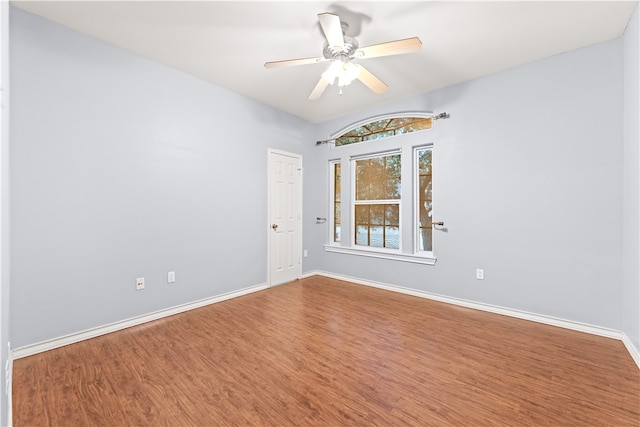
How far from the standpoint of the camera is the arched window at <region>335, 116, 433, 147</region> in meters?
3.82

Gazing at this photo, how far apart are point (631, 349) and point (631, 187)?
1297mm

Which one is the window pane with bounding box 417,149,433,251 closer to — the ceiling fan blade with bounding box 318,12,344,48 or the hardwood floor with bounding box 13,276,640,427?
the hardwood floor with bounding box 13,276,640,427

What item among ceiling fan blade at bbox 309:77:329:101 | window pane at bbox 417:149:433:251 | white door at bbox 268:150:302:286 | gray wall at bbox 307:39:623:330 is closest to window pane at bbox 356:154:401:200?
window pane at bbox 417:149:433:251

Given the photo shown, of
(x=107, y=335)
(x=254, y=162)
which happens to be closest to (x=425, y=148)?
(x=254, y=162)

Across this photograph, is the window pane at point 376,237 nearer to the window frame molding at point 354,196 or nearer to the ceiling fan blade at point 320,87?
the window frame molding at point 354,196

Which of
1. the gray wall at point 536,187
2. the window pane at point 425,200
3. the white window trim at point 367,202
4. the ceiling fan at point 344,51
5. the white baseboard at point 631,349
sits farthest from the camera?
the white window trim at point 367,202

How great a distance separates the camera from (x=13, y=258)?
2.15m

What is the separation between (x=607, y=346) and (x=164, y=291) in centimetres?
417

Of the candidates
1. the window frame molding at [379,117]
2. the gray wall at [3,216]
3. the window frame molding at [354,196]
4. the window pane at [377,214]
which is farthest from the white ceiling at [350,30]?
the window pane at [377,214]

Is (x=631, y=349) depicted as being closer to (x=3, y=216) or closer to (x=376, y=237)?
(x=376, y=237)

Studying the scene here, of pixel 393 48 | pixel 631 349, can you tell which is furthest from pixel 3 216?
pixel 631 349

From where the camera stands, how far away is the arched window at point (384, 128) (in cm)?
382

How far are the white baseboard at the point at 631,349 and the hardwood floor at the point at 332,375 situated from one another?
66mm

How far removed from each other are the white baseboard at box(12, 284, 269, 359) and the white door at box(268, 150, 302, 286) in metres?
0.76
